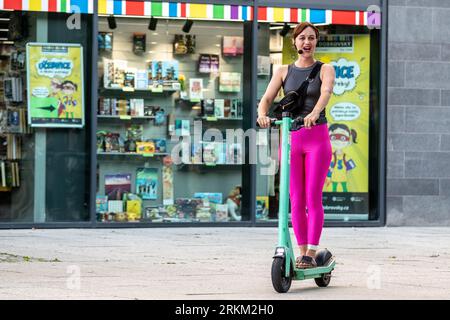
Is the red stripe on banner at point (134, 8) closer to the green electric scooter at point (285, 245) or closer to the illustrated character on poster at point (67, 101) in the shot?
the illustrated character on poster at point (67, 101)

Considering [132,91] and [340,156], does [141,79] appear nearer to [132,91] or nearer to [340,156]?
[132,91]

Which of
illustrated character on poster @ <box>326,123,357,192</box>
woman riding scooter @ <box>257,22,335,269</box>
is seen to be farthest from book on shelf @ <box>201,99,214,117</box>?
woman riding scooter @ <box>257,22,335,269</box>

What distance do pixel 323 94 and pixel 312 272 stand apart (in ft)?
4.06

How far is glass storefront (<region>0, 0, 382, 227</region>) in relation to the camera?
12.9 metres

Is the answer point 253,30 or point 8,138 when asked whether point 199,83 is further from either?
point 8,138

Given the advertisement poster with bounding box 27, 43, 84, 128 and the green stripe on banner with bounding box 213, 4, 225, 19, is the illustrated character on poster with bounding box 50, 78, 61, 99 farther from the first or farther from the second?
the green stripe on banner with bounding box 213, 4, 225, 19

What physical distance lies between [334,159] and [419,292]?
6878 millimetres

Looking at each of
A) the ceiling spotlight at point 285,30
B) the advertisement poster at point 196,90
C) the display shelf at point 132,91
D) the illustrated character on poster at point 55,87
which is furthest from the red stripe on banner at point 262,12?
the illustrated character on poster at point 55,87

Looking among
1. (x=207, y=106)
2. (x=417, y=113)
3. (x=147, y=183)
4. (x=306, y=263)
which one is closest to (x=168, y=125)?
(x=207, y=106)

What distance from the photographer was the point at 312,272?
23.7ft

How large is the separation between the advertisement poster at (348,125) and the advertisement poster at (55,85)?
10.6ft

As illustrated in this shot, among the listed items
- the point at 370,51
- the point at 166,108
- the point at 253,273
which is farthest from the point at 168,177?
the point at 253,273

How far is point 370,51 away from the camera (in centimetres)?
1395

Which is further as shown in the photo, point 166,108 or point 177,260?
point 166,108
